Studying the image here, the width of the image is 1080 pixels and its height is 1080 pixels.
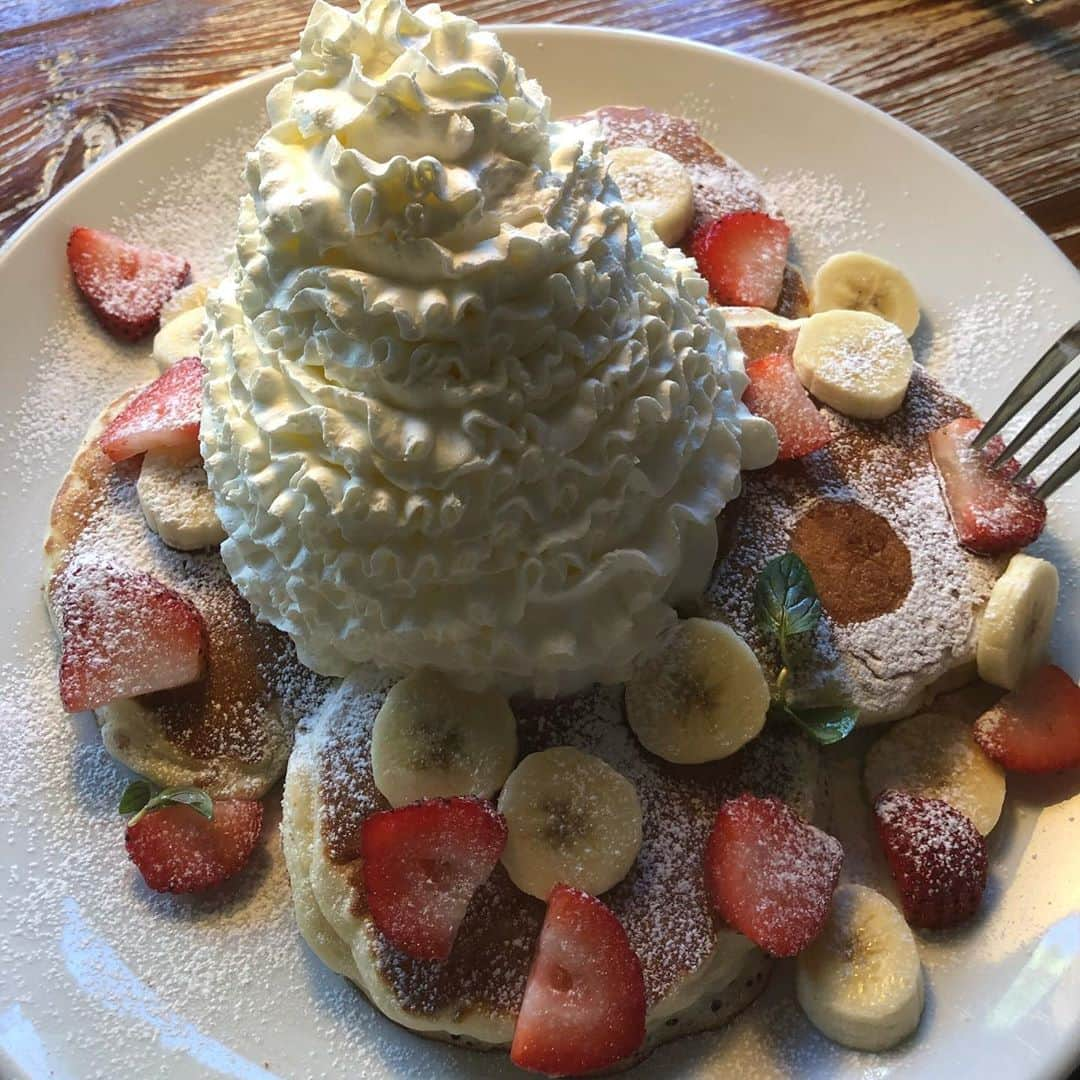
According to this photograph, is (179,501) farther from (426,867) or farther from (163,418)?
(426,867)

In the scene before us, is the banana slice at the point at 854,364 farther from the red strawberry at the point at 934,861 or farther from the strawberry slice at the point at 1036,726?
the red strawberry at the point at 934,861

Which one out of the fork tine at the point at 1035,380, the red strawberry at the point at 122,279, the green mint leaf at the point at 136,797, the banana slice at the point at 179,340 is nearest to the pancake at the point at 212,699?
the green mint leaf at the point at 136,797

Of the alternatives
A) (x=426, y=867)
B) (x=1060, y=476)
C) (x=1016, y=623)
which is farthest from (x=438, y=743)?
(x=1060, y=476)

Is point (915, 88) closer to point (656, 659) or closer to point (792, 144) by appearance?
point (792, 144)

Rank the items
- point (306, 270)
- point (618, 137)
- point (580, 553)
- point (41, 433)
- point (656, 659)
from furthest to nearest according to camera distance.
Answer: point (618, 137)
point (41, 433)
point (656, 659)
point (580, 553)
point (306, 270)

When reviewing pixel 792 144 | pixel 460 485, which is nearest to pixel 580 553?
pixel 460 485

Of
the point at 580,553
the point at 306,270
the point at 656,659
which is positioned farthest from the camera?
the point at 656,659

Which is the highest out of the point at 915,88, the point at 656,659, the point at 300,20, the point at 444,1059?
the point at 300,20
